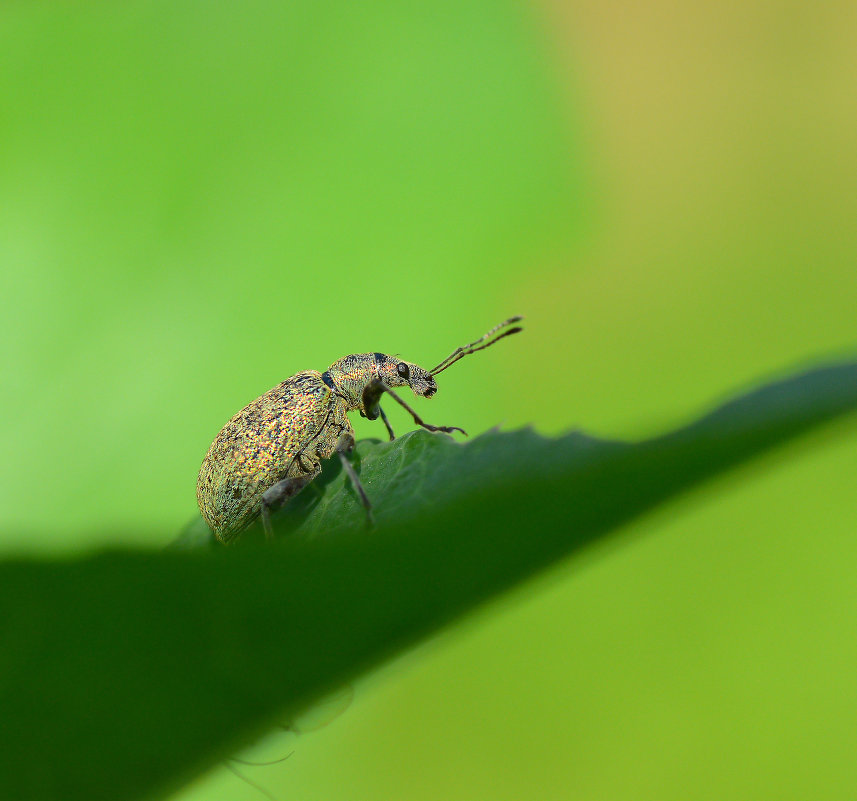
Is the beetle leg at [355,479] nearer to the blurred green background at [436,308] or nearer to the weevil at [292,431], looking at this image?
the weevil at [292,431]

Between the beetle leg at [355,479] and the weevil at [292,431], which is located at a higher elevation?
the weevil at [292,431]

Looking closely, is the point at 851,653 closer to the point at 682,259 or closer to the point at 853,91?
the point at 682,259

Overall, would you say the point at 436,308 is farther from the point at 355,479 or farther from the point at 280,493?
the point at 355,479

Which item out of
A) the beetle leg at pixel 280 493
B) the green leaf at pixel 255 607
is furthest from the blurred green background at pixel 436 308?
the green leaf at pixel 255 607

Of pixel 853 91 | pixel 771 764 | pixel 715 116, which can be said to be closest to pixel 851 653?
pixel 771 764

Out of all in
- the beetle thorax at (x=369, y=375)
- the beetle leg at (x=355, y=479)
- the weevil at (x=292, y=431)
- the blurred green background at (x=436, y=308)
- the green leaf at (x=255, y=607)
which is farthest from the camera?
the beetle thorax at (x=369, y=375)

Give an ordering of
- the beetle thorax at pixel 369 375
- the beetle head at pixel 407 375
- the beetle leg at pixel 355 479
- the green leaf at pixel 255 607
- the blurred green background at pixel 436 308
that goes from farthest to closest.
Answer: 1. the beetle head at pixel 407 375
2. the beetle thorax at pixel 369 375
3. the blurred green background at pixel 436 308
4. the beetle leg at pixel 355 479
5. the green leaf at pixel 255 607

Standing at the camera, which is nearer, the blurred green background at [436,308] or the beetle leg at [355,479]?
the beetle leg at [355,479]

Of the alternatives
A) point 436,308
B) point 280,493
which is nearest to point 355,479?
point 280,493
